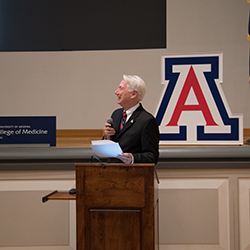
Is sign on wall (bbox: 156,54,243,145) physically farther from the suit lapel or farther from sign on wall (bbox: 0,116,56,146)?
sign on wall (bbox: 0,116,56,146)

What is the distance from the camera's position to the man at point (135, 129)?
2117mm

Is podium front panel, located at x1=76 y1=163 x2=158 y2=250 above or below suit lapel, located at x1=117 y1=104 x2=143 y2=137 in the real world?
below

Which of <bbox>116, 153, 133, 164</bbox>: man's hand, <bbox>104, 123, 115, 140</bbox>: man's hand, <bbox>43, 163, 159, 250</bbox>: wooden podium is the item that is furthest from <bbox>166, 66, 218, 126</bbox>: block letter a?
<bbox>43, 163, 159, 250</bbox>: wooden podium

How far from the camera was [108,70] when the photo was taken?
3.39 m

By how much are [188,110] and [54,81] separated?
1446mm

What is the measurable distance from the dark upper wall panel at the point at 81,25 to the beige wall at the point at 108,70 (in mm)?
201

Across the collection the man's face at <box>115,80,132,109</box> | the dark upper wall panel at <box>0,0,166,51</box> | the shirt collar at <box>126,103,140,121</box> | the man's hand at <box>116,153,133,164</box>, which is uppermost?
the dark upper wall panel at <box>0,0,166,51</box>

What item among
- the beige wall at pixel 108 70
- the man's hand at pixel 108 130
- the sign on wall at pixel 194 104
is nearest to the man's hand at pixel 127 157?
the man's hand at pixel 108 130

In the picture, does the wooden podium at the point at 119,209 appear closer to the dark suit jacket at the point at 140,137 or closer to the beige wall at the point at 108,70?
the dark suit jacket at the point at 140,137

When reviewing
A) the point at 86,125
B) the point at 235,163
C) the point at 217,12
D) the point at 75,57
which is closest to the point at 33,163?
the point at 86,125

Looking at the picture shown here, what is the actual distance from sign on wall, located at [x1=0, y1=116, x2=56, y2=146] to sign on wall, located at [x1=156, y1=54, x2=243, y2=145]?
3.46 ft

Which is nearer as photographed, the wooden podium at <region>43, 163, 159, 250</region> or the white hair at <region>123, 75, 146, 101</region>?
the wooden podium at <region>43, 163, 159, 250</region>

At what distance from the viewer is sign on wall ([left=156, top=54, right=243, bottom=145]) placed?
308 cm

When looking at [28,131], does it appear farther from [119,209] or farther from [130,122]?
A: [119,209]
